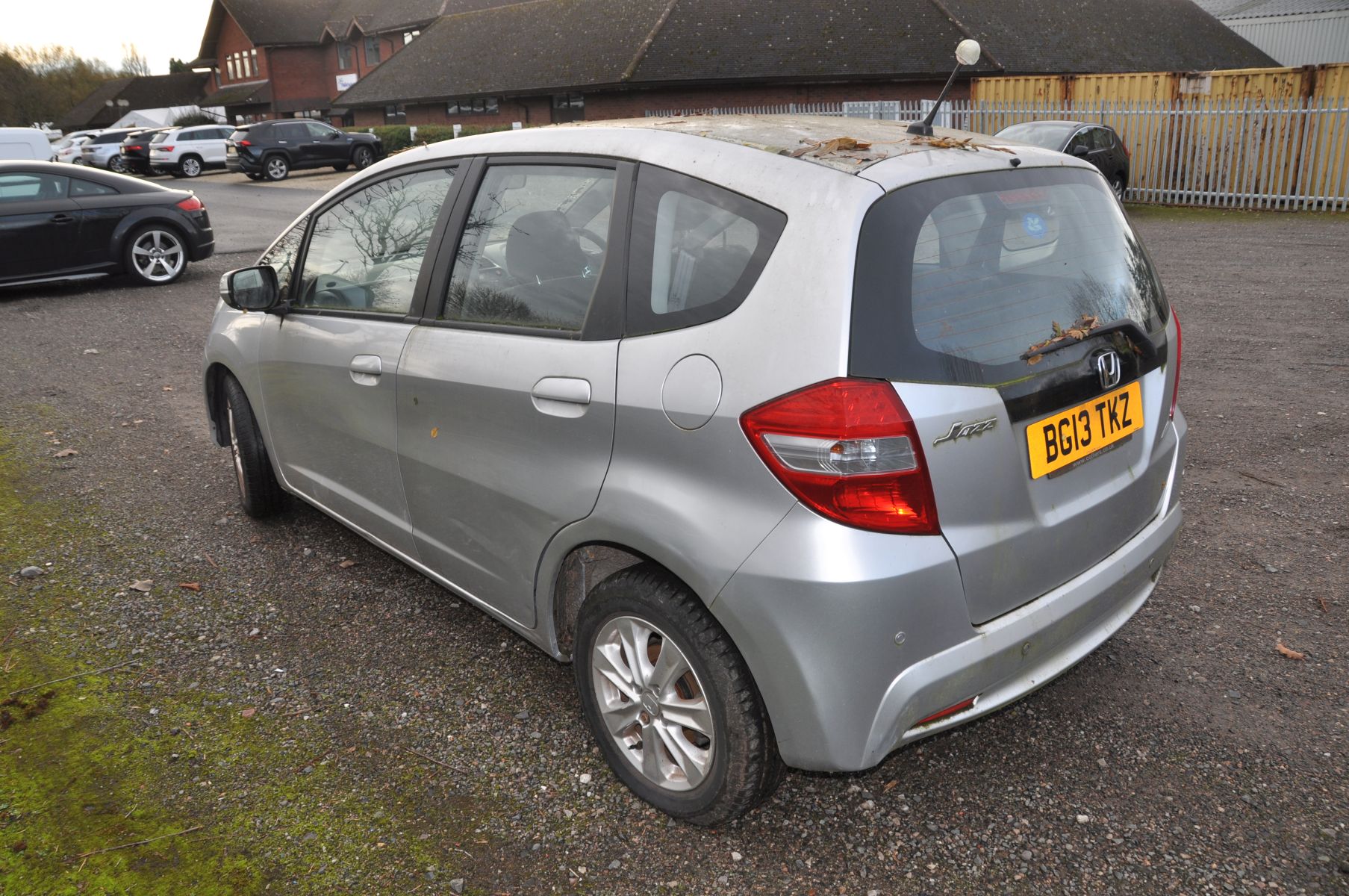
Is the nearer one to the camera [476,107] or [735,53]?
[735,53]


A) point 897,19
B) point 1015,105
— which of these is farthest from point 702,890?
point 897,19

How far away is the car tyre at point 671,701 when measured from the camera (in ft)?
8.23

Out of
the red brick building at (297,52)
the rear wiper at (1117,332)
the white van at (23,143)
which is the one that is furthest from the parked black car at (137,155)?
the rear wiper at (1117,332)

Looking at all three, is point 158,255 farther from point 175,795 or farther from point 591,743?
point 591,743

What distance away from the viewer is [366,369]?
11.8 ft

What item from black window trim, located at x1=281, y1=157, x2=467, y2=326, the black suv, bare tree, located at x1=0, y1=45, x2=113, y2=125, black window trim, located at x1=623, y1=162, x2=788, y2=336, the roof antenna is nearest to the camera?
black window trim, located at x1=623, y1=162, x2=788, y2=336

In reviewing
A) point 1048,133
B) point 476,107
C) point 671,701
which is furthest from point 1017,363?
point 476,107

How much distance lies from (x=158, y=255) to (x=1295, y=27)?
46.1 meters

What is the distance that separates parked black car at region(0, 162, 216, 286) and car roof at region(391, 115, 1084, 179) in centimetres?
1057

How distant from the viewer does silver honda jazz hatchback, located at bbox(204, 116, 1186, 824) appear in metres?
2.30

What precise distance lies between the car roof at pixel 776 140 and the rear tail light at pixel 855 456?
0.59m

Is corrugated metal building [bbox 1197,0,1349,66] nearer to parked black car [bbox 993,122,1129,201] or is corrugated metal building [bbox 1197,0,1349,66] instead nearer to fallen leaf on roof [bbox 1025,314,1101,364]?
parked black car [bbox 993,122,1129,201]

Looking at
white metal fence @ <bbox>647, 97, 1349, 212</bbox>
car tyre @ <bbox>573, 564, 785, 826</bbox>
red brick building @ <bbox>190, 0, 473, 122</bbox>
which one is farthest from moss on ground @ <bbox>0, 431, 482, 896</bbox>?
red brick building @ <bbox>190, 0, 473, 122</bbox>

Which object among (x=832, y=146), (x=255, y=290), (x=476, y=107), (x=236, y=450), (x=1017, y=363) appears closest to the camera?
(x=1017, y=363)
